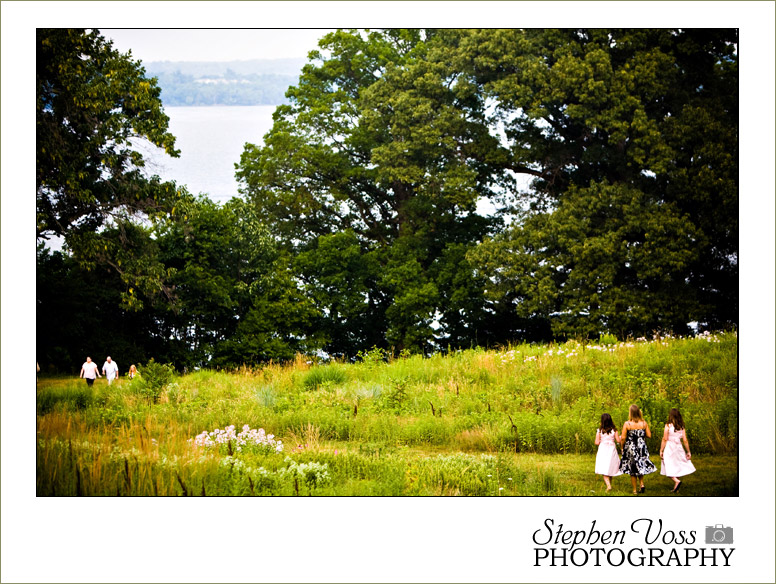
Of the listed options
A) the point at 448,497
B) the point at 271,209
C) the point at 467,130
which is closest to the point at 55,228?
the point at 271,209

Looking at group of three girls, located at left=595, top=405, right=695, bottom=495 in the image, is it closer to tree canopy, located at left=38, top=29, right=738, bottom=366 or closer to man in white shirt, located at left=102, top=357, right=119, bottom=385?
tree canopy, located at left=38, top=29, right=738, bottom=366

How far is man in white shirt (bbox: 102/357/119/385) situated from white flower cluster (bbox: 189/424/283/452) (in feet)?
5.33

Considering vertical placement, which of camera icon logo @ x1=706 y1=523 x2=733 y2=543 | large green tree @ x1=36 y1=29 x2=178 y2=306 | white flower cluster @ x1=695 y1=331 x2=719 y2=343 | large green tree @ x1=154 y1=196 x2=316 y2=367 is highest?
large green tree @ x1=36 y1=29 x2=178 y2=306

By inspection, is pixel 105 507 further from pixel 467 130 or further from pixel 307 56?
pixel 467 130

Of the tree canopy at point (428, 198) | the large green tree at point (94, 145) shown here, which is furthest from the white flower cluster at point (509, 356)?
the large green tree at point (94, 145)

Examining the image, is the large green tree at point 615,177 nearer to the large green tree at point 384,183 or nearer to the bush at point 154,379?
the large green tree at point 384,183

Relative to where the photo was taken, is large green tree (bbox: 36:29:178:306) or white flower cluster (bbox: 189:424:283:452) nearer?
white flower cluster (bbox: 189:424:283:452)

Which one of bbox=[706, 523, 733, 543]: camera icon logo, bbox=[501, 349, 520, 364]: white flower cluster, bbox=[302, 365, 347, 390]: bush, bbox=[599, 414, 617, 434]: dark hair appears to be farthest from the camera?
bbox=[501, 349, 520, 364]: white flower cluster

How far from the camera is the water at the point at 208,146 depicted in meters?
9.55

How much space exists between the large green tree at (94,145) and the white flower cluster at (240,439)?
7.73 feet

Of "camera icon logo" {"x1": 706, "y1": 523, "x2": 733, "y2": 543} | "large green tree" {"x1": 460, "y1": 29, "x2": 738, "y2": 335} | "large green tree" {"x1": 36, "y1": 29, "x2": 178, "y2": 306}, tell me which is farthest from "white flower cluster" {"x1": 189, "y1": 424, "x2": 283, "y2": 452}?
"large green tree" {"x1": 460, "y1": 29, "x2": 738, "y2": 335}

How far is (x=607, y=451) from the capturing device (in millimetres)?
7645

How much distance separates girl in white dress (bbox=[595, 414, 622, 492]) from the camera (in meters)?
7.59
